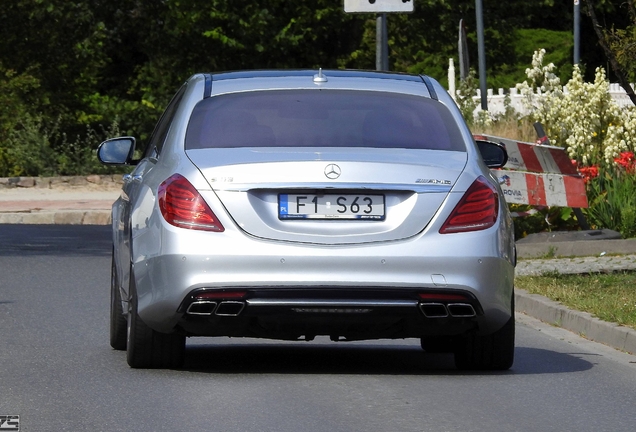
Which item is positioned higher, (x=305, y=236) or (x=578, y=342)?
(x=305, y=236)

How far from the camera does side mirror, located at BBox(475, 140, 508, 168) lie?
956 centimetres

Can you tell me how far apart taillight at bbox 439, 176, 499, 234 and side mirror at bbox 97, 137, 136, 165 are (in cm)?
242

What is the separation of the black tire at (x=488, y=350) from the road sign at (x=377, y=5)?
9.39 metres

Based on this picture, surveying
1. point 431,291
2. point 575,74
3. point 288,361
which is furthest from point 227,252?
point 575,74

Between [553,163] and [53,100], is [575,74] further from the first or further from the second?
[53,100]

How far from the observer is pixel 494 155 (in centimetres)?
965

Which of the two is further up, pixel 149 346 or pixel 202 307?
pixel 202 307

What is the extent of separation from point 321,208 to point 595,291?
5.54m

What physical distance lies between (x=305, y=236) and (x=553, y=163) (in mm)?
9923

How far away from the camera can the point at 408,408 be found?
7.65 metres

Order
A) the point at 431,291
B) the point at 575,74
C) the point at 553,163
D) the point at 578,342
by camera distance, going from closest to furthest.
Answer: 1. the point at 431,291
2. the point at 578,342
3. the point at 553,163
4. the point at 575,74

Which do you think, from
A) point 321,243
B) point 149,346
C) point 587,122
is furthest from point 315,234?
point 587,122

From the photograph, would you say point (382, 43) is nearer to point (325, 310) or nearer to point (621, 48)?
point (621, 48)

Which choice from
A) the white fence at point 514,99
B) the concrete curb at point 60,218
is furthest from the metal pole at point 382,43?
the white fence at point 514,99
